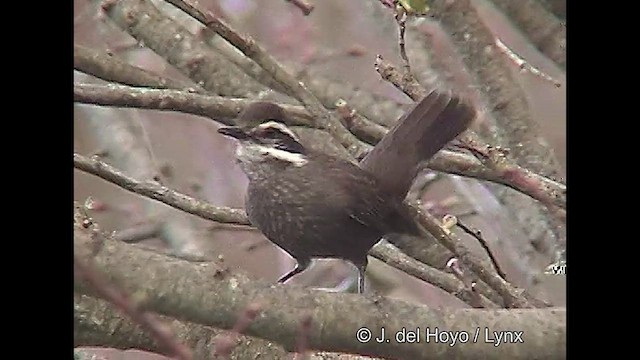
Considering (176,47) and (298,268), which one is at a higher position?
(176,47)

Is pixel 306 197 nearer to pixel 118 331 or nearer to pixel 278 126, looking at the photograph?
pixel 278 126

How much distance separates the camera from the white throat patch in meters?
1.02

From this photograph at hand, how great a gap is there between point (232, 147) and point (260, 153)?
0.11 ft

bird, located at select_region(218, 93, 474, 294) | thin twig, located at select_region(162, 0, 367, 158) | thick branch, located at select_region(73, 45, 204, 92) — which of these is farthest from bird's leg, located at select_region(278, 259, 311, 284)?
thick branch, located at select_region(73, 45, 204, 92)

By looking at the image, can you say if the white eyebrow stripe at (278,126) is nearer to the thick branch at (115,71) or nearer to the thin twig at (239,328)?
the thick branch at (115,71)

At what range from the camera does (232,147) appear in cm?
103

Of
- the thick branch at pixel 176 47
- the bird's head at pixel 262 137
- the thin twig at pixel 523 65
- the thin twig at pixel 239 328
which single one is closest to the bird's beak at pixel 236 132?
the bird's head at pixel 262 137

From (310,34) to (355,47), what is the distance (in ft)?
0.17

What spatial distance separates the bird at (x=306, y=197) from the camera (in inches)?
40.1

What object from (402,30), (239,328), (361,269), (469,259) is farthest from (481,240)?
(239,328)
